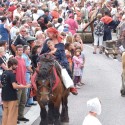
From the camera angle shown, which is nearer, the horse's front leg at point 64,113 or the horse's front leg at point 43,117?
the horse's front leg at point 43,117

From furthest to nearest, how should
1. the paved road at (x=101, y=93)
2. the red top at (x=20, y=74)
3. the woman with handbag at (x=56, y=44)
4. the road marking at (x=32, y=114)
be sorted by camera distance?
the paved road at (x=101, y=93)
the road marking at (x=32, y=114)
the red top at (x=20, y=74)
the woman with handbag at (x=56, y=44)

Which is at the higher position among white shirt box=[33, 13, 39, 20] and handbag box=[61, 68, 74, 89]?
handbag box=[61, 68, 74, 89]

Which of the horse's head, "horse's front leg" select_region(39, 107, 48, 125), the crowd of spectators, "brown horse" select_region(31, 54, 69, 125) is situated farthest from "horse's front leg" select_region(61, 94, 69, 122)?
the horse's head

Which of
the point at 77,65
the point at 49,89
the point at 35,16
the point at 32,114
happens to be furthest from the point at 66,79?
the point at 35,16

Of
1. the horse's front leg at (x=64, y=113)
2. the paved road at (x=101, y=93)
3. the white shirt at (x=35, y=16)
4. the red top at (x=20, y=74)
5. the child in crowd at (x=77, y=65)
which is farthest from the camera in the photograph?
the white shirt at (x=35, y=16)

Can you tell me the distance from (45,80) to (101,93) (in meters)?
6.52

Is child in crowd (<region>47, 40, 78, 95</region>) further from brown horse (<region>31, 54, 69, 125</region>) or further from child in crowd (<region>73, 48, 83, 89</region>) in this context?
child in crowd (<region>73, 48, 83, 89</region>)

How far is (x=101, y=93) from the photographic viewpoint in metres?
20.7

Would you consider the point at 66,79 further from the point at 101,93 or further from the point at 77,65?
the point at 77,65

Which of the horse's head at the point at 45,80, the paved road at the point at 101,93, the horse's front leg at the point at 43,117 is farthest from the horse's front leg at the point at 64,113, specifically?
the horse's head at the point at 45,80

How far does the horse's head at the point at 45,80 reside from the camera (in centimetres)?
1437

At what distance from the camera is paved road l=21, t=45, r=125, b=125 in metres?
17.0

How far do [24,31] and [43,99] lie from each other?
248 inches

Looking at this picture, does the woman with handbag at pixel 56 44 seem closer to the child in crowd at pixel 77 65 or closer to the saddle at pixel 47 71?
the saddle at pixel 47 71
